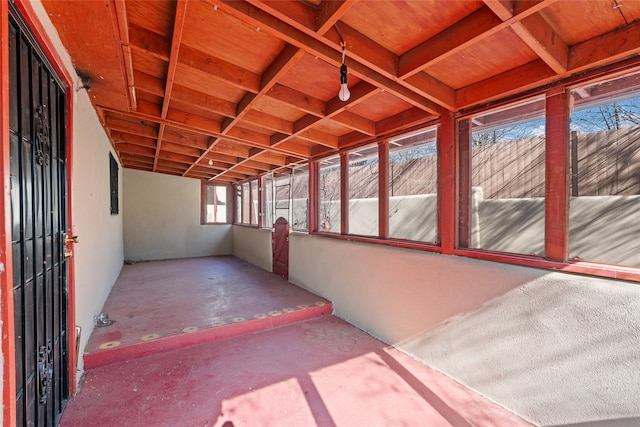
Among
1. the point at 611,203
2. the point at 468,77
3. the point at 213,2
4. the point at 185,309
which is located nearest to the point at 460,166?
the point at 468,77

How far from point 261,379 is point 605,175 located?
10.5 ft

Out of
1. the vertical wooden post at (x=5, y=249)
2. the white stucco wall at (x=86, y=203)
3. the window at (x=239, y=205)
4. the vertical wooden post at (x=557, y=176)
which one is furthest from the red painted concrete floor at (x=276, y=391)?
the window at (x=239, y=205)

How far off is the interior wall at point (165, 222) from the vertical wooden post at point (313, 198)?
4285mm

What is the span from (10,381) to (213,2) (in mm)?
1803

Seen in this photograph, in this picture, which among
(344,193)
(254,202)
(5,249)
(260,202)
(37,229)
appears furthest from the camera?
(254,202)

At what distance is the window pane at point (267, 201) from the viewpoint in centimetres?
587

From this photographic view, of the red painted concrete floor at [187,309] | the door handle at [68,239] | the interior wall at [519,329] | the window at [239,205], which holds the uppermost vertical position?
the window at [239,205]

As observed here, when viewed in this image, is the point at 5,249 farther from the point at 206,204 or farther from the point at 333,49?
the point at 206,204

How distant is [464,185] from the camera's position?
7.63 feet

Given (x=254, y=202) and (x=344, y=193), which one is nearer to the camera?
(x=344, y=193)

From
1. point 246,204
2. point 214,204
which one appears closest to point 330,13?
point 246,204

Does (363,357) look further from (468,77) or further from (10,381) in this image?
(468,77)

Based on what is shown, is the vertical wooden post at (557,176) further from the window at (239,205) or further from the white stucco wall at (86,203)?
the window at (239,205)

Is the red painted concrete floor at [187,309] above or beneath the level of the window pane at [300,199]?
beneath
